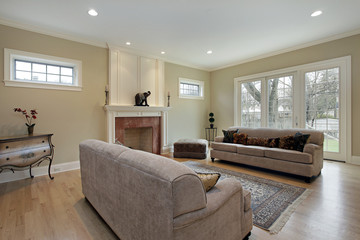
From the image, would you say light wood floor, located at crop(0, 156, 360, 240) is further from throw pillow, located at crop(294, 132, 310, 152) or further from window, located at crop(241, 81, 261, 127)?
window, located at crop(241, 81, 261, 127)

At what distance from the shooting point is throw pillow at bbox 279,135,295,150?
10.9ft

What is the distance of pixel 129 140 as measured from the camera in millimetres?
5195

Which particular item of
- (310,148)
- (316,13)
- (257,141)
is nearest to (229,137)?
(257,141)

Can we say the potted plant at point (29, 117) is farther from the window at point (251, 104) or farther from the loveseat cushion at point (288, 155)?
the window at point (251, 104)

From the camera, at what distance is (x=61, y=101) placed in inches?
146

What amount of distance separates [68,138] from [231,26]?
162 inches

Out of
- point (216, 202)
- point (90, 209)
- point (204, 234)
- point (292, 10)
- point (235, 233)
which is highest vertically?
point (292, 10)

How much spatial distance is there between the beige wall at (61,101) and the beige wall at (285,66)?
3.95 metres

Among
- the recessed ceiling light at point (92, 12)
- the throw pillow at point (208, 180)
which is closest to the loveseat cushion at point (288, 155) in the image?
the throw pillow at point (208, 180)

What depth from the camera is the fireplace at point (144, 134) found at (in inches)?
186

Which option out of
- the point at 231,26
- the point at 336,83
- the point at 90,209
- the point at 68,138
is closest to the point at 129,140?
the point at 68,138

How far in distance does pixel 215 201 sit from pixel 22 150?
3.18m

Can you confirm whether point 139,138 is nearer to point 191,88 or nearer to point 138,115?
point 138,115

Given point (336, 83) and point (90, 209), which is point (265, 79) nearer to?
point (336, 83)
